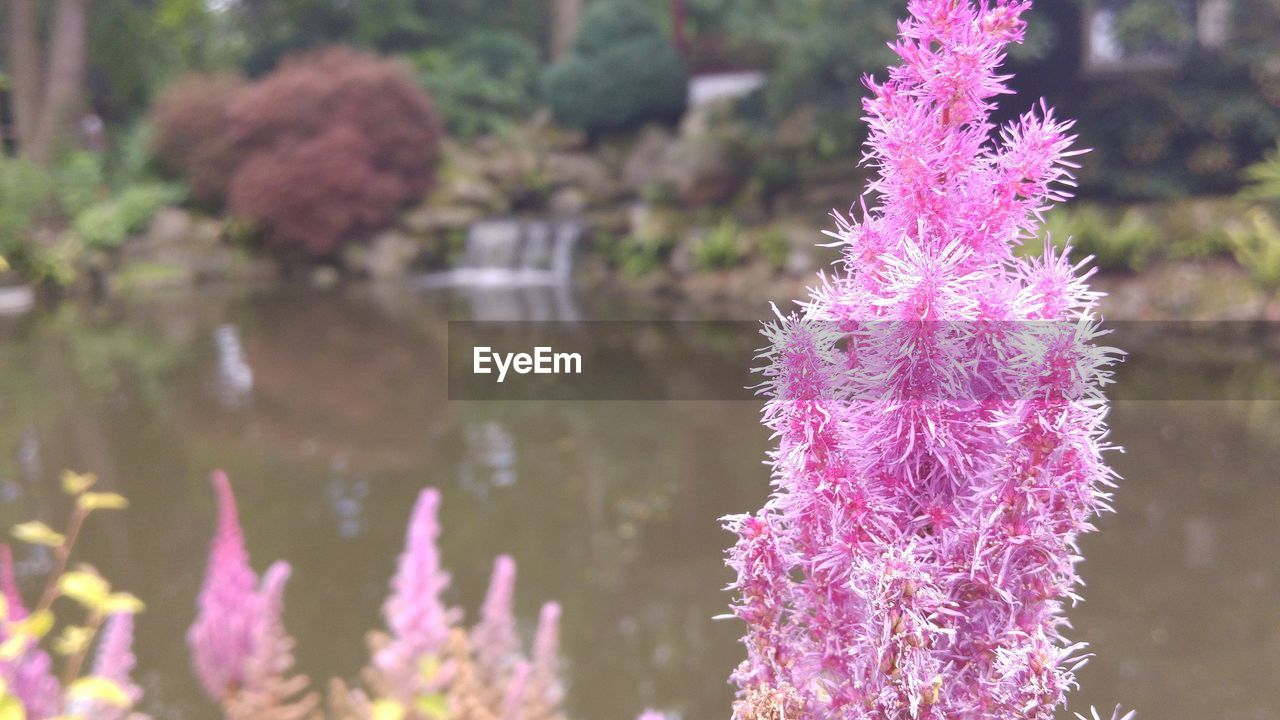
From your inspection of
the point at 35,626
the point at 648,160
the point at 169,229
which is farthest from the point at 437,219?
the point at 35,626

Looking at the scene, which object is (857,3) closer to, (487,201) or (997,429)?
(487,201)

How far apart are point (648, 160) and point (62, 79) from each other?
1109cm

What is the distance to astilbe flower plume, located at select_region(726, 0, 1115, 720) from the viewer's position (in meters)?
0.75

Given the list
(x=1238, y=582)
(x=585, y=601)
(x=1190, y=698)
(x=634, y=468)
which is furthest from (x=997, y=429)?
(x=634, y=468)

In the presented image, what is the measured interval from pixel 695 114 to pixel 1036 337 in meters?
14.9

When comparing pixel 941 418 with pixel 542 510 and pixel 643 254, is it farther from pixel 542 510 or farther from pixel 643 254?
pixel 643 254

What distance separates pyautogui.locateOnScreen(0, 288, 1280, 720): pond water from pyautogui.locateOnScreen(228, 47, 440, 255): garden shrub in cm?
646

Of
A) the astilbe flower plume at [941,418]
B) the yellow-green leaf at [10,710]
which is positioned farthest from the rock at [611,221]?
the astilbe flower plume at [941,418]

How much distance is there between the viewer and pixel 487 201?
16109mm

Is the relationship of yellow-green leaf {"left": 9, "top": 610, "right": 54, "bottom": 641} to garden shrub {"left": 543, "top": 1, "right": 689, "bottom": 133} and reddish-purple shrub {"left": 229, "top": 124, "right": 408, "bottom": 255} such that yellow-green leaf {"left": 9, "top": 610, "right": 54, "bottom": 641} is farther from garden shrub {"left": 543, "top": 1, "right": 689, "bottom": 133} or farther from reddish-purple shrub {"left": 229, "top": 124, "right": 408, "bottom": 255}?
garden shrub {"left": 543, "top": 1, "right": 689, "bottom": 133}

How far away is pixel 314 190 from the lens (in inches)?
580

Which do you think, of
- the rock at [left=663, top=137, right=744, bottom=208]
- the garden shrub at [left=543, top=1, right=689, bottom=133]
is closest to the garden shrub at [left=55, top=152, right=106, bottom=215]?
the garden shrub at [left=543, top=1, right=689, bottom=133]

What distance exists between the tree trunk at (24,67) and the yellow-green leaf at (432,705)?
1948 cm

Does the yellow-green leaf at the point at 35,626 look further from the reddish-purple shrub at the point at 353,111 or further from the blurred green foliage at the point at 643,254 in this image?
the reddish-purple shrub at the point at 353,111
